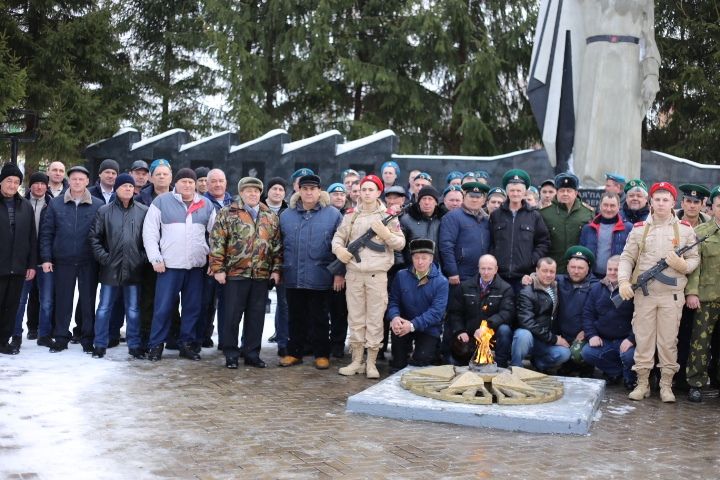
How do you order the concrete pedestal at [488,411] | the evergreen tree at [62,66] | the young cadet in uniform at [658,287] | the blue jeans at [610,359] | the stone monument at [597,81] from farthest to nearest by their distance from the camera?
the evergreen tree at [62,66] < the stone monument at [597,81] < the blue jeans at [610,359] < the young cadet in uniform at [658,287] < the concrete pedestal at [488,411]

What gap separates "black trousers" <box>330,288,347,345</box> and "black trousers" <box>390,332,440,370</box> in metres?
0.86

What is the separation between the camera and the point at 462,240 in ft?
28.1

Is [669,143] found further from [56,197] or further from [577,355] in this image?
[56,197]

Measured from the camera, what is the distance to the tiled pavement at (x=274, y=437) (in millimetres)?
5062

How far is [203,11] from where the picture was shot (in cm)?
2423

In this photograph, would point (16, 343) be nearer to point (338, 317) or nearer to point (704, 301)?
point (338, 317)

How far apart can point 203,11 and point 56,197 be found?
54.5 ft

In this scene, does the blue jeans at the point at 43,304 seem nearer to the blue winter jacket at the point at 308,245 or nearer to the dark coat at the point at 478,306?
the blue winter jacket at the point at 308,245

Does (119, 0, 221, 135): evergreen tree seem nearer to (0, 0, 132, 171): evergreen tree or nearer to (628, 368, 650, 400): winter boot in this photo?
(0, 0, 132, 171): evergreen tree

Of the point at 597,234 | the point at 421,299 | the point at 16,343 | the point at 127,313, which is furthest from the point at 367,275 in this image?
the point at 16,343

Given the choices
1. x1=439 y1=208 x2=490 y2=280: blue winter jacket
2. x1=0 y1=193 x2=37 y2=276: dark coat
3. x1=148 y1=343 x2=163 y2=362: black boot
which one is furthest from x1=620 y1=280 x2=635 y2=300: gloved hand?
x1=0 y1=193 x2=37 y2=276: dark coat

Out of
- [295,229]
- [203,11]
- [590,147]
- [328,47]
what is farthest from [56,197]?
[203,11]

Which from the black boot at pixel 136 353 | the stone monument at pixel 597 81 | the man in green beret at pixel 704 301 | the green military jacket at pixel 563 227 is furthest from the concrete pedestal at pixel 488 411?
the stone monument at pixel 597 81

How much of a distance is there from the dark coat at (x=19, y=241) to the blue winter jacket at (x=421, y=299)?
11.8ft
